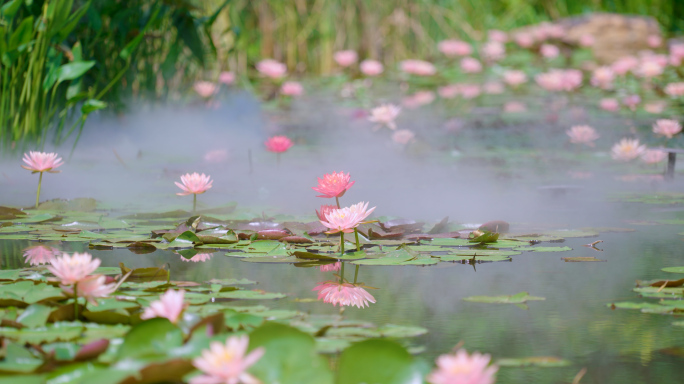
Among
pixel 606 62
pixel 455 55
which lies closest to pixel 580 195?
pixel 455 55

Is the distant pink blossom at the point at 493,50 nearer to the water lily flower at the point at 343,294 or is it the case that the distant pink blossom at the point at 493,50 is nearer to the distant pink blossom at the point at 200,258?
the distant pink blossom at the point at 200,258

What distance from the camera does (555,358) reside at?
1.18m

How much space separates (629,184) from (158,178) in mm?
1736

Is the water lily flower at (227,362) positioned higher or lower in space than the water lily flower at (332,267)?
lower

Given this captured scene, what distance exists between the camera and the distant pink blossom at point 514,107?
557 cm

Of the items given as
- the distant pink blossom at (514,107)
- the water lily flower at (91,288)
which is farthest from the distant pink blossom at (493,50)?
the water lily flower at (91,288)

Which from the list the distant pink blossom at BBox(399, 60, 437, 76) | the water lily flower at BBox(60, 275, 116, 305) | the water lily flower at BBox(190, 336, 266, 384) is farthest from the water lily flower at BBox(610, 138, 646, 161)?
the distant pink blossom at BBox(399, 60, 437, 76)

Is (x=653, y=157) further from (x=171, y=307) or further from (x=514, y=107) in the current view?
(x=171, y=307)

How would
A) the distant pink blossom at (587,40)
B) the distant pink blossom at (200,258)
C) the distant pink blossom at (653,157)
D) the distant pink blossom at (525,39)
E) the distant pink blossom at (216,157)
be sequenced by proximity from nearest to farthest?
the distant pink blossom at (200,258) → the distant pink blossom at (653,157) → the distant pink blossom at (216,157) → the distant pink blossom at (587,40) → the distant pink blossom at (525,39)

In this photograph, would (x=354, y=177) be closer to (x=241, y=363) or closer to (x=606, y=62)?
(x=241, y=363)

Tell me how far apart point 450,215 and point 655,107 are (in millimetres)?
3511

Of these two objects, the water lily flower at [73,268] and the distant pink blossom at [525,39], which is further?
the distant pink blossom at [525,39]

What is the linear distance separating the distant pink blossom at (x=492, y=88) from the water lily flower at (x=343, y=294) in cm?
528

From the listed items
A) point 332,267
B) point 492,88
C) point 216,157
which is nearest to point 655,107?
point 492,88
